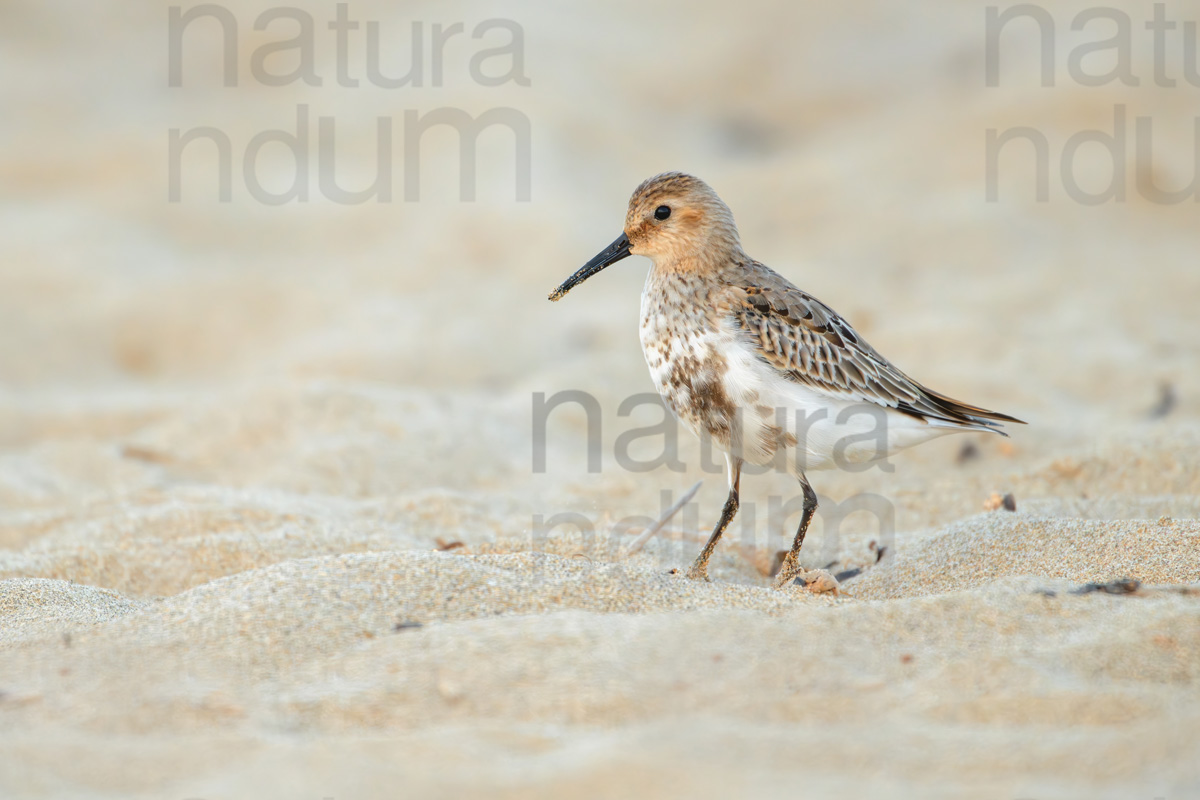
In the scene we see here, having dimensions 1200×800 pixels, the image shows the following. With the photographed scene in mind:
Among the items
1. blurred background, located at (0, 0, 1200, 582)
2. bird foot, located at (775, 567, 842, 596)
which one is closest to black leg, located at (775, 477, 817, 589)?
bird foot, located at (775, 567, 842, 596)

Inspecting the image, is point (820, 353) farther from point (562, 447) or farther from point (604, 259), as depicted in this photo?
point (562, 447)

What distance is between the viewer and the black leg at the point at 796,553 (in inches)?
134

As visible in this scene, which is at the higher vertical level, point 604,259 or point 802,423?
point 604,259

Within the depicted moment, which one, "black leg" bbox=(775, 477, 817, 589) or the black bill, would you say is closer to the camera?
"black leg" bbox=(775, 477, 817, 589)

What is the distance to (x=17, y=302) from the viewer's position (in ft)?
20.9

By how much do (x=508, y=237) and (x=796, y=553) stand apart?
3.92 metres

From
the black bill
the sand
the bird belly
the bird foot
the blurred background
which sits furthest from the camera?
the blurred background

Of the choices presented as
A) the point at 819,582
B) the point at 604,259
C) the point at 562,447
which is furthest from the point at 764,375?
the point at 562,447

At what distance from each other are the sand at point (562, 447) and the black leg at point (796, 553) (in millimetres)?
170

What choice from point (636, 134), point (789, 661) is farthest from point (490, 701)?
point (636, 134)

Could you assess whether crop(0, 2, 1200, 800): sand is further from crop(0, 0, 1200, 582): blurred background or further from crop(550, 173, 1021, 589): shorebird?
crop(550, 173, 1021, 589): shorebird

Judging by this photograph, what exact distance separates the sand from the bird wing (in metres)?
0.39

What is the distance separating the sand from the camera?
6.89 feet

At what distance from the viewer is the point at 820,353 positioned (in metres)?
3.50
